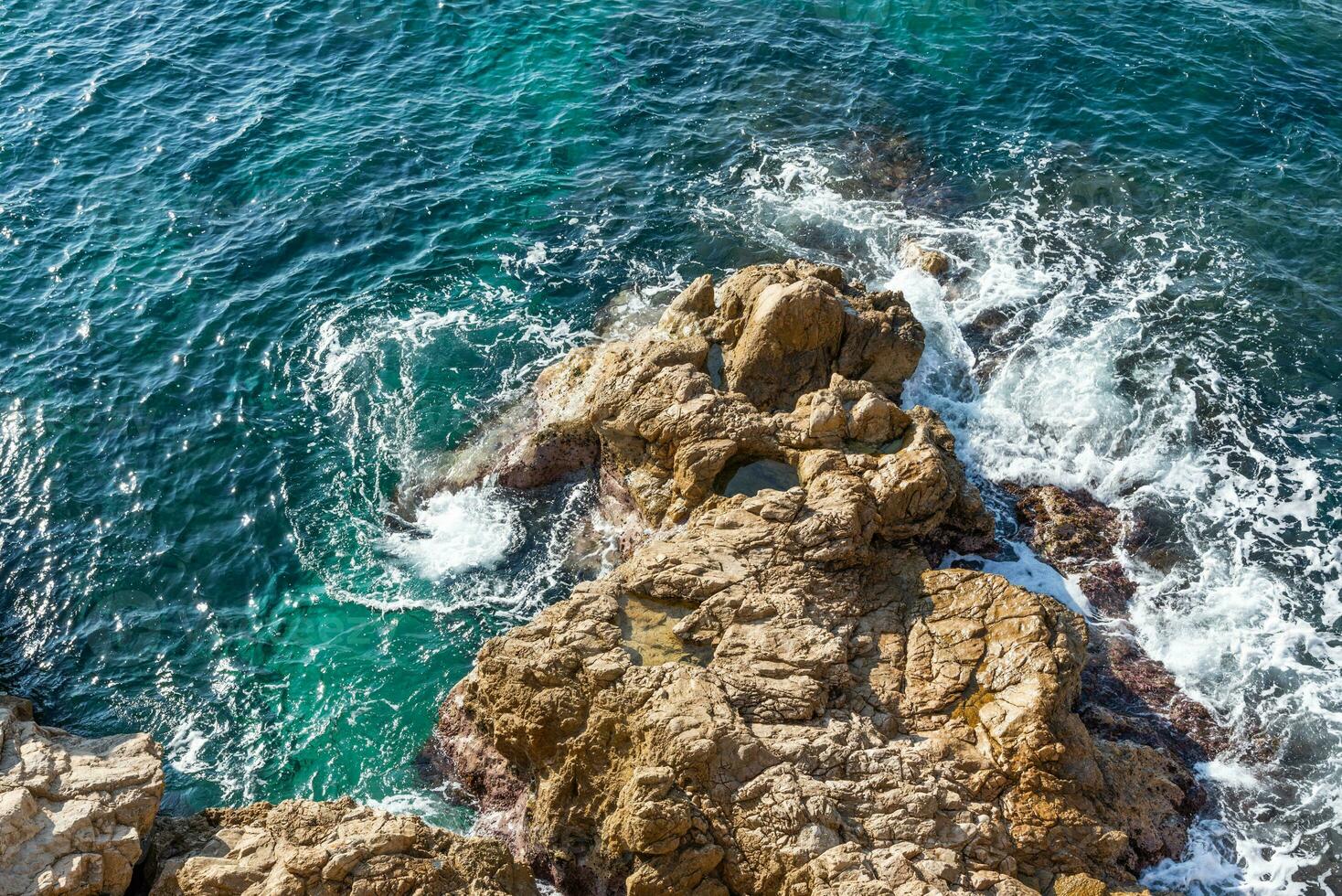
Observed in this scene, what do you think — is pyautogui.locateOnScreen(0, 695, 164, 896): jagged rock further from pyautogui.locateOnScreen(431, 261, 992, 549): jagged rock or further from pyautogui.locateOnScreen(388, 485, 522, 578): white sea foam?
pyautogui.locateOnScreen(431, 261, 992, 549): jagged rock

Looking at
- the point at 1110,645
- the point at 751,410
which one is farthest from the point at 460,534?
the point at 1110,645

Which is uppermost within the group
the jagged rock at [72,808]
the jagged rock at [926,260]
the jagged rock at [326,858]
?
the jagged rock at [926,260]

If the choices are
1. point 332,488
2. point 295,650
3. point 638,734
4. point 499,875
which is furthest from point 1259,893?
point 332,488

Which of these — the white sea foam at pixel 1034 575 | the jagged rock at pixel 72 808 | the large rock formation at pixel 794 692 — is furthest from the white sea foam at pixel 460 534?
the white sea foam at pixel 1034 575

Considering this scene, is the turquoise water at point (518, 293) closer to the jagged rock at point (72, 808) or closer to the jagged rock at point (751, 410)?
the jagged rock at point (751, 410)

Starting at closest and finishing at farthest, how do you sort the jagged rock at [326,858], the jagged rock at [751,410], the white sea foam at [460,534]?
the jagged rock at [326,858] < the jagged rock at [751,410] < the white sea foam at [460,534]

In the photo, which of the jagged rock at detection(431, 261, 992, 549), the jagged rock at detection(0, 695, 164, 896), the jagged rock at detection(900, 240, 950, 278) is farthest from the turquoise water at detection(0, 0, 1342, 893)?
the jagged rock at detection(0, 695, 164, 896)

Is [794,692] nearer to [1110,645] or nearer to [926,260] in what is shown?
[1110,645]
